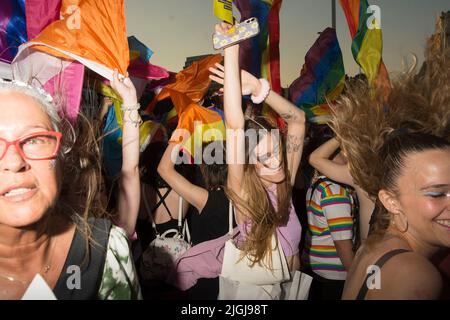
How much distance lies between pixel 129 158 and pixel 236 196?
0.70m

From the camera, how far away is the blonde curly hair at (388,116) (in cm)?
210

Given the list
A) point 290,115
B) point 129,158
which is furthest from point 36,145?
point 290,115

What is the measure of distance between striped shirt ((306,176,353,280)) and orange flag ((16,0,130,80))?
66.9 inches

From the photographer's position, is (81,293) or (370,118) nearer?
(81,293)

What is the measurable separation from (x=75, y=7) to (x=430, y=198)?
205 cm

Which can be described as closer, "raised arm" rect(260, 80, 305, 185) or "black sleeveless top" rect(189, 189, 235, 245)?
"black sleeveless top" rect(189, 189, 235, 245)

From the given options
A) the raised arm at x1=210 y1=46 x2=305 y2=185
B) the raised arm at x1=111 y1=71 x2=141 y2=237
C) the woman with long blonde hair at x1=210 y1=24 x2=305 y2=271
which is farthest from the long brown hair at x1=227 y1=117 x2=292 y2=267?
the raised arm at x1=111 y1=71 x2=141 y2=237

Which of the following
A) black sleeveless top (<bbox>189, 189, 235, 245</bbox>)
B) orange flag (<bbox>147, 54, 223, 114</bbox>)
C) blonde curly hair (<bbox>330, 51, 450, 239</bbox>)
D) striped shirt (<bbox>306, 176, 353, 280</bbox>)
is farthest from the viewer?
orange flag (<bbox>147, 54, 223, 114</bbox>)

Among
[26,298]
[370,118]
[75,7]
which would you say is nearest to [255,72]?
[370,118]

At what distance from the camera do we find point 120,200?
6.26ft

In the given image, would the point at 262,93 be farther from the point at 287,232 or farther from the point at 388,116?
the point at 287,232

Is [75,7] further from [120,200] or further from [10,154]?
[10,154]

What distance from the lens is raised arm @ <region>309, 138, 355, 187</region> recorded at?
2717 mm

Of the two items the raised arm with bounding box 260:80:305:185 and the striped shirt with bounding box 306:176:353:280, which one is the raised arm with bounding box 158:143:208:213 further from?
the striped shirt with bounding box 306:176:353:280
